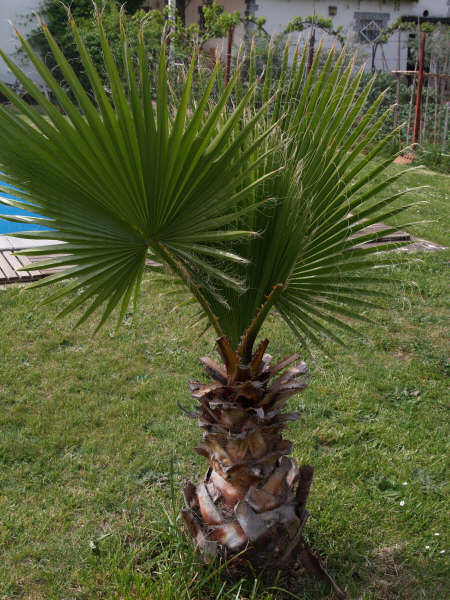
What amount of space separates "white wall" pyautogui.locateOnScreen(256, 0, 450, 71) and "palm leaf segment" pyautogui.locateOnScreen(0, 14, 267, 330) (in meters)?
21.5

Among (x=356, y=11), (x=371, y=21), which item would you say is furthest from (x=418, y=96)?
(x=356, y=11)

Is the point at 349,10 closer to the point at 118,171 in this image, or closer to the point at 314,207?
the point at 314,207

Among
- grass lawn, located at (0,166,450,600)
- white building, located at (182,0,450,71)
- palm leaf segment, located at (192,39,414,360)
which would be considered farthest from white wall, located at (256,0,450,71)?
palm leaf segment, located at (192,39,414,360)

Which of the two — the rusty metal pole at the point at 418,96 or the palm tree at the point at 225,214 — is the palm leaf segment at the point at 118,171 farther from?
the rusty metal pole at the point at 418,96

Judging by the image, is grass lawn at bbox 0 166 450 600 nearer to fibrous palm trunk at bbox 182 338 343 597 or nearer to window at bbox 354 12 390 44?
fibrous palm trunk at bbox 182 338 343 597

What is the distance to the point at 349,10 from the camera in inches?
892

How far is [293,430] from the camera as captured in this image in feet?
11.6

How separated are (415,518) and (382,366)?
160cm

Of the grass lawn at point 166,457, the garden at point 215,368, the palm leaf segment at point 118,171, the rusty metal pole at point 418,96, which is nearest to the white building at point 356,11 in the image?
the rusty metal pole at point 418,96

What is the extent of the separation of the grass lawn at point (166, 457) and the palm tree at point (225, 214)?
11.1 inches

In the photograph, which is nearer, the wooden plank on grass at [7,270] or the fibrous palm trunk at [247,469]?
the fibrous palm trunk at [247,469]

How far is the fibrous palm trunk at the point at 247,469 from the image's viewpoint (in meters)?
2.08

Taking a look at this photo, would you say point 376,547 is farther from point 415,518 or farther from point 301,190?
point 301,190

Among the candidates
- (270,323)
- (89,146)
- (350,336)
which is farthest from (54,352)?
(89,146)
